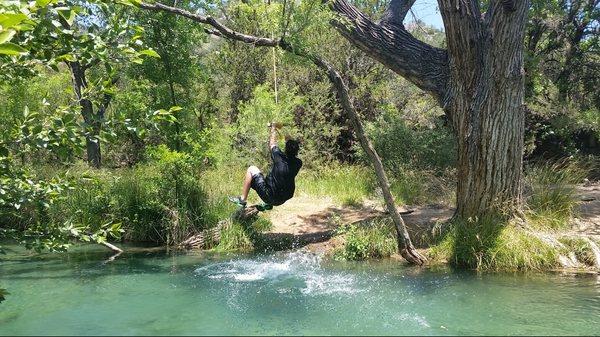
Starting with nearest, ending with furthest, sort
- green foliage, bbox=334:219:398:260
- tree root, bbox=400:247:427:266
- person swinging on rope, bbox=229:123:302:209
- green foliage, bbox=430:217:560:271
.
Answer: green foliage, bbox=430:217:560:271 < tree root, bbox=400:247:427:266 < person swinging on rope, bbox=229:123:302:209 < green foliage, bbox=334:219:398:260

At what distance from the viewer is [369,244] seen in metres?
8.77

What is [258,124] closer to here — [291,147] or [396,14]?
[291,147]

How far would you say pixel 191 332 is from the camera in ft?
15.9

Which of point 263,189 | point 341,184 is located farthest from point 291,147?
point 341,184

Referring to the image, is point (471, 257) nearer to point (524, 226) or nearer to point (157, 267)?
point (524, 226)

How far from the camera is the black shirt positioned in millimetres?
8344

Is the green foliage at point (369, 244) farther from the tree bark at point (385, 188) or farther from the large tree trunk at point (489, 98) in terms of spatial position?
the large tree trunk at point (489, 98)

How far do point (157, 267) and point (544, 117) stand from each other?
10.2 m

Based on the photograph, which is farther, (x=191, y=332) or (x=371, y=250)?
(x=371, y=250)

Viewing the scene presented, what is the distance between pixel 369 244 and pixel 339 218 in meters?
1.01

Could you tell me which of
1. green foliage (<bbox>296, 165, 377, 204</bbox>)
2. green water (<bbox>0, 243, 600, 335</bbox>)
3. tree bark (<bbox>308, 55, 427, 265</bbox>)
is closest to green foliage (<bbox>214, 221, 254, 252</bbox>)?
green water (<bbox>0, 243, 600, 335</bbox>)

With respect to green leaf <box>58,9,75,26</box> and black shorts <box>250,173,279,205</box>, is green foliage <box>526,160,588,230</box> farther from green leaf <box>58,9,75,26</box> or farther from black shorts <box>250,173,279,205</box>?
green leaf <box>58,9,75,26</box>

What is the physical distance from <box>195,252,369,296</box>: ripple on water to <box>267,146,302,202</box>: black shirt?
3.42 feet

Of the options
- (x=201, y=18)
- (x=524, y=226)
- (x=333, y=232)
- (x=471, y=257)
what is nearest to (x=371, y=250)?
(x=333, y=232)
